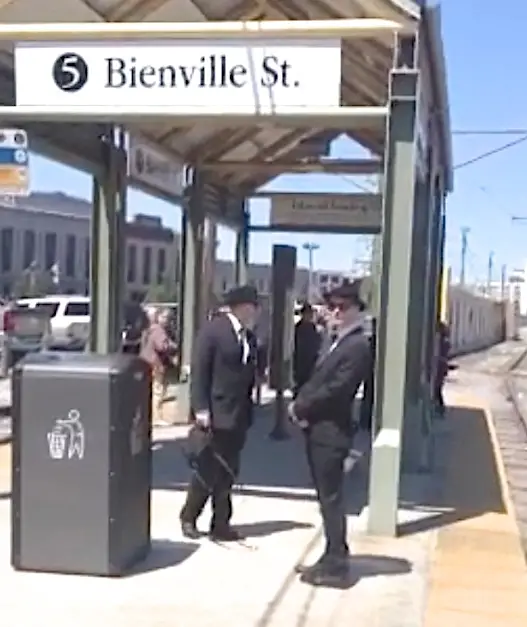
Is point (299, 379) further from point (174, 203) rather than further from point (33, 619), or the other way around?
point (33, 619)

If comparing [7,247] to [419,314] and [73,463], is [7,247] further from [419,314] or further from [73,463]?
[73,463]

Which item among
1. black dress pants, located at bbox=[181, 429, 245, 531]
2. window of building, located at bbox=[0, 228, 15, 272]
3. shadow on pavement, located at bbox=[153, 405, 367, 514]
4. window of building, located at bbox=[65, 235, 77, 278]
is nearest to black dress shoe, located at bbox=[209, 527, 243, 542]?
black dress pants, located at bbox=[181, 429, 245, 531]

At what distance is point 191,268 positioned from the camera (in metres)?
16.7

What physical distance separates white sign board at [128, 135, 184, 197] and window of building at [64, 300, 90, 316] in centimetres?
1665

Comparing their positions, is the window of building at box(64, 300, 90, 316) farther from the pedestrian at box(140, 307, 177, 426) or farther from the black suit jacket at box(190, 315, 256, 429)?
the black suit jacket at box(190, 315, 256, 429)

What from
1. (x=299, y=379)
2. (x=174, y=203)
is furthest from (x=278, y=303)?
(x=174, y=203)

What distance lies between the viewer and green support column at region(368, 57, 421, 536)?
8766mm

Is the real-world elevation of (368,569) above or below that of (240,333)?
below

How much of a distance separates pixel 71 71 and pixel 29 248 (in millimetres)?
60296

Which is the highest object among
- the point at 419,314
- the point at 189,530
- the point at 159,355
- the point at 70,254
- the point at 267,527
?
the point at 70,254

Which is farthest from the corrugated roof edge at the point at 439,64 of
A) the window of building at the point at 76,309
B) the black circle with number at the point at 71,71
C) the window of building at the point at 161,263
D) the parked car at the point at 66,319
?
the window of building at the point at 161,263

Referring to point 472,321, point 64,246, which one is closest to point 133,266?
point 64,246

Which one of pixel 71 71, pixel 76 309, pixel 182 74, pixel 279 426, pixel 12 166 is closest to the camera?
pixel 12 166

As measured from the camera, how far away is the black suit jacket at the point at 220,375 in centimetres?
777
